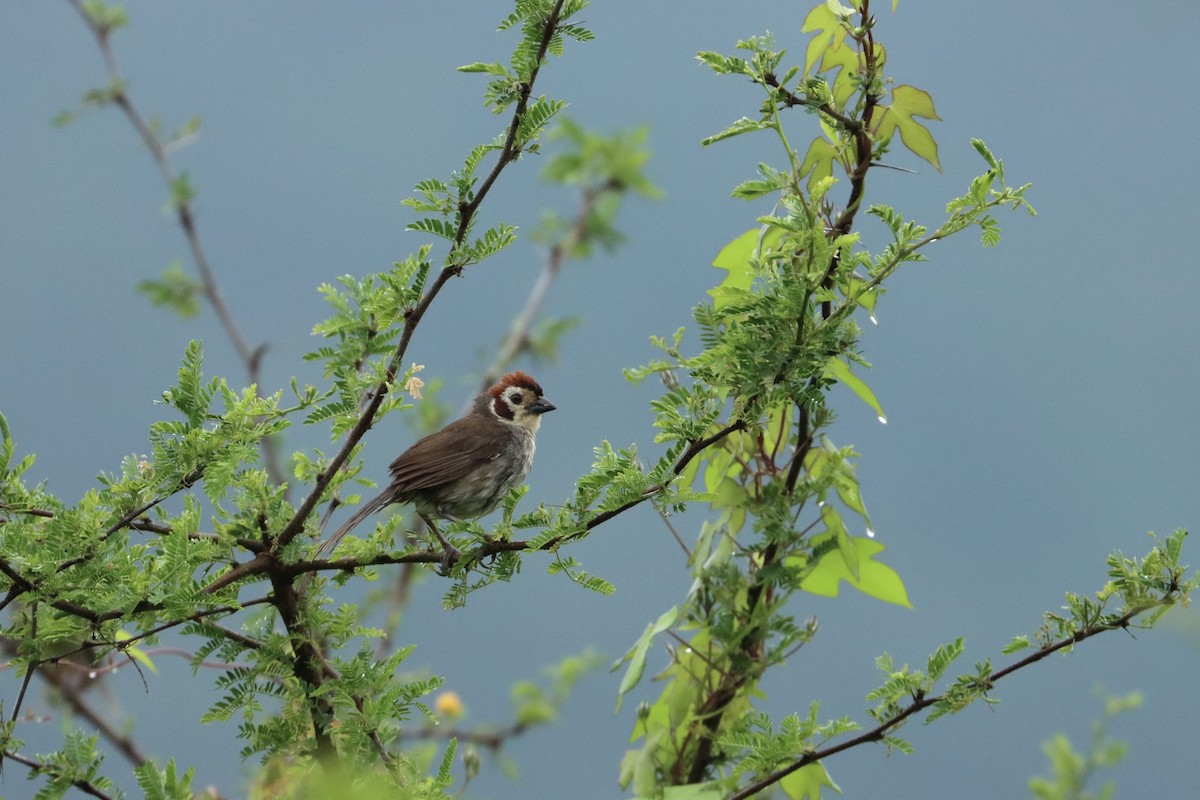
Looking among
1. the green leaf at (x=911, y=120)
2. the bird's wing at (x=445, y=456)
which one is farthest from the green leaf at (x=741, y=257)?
the bird's wing at (x=445, y=456)

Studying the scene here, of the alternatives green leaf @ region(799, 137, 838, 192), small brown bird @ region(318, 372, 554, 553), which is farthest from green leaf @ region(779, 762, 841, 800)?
small brown bird @ region(318, 372, 554, 553)

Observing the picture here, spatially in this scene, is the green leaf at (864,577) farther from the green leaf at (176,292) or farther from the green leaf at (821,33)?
the green leaf at (176,292)

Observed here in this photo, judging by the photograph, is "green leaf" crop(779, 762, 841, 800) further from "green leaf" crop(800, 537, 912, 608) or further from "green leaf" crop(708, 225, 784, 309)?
"green leaf" crop(708, 225, 784, 309)

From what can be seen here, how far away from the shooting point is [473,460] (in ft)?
15.6

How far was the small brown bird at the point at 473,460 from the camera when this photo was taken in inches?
178

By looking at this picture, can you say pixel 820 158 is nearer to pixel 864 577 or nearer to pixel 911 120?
pixel 911 120

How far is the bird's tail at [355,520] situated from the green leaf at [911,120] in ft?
5.57

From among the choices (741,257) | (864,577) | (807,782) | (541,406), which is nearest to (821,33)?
(741,257)

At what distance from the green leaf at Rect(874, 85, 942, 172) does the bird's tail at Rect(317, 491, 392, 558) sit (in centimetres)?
170

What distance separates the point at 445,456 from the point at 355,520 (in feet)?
3.32

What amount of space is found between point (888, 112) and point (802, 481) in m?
Answer: 0.93

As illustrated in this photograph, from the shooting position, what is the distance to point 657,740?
3.22m

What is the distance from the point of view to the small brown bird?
178 inches

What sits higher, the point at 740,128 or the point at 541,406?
the point at 541,406
